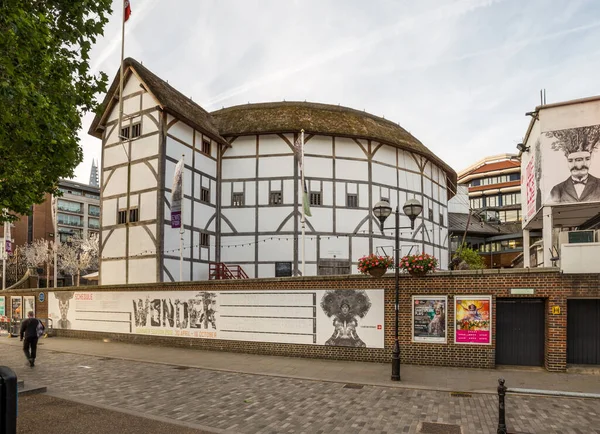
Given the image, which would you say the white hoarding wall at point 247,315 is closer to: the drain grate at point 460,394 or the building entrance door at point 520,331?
the building entrance door at point 520,331

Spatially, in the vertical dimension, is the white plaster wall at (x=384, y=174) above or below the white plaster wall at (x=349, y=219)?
above

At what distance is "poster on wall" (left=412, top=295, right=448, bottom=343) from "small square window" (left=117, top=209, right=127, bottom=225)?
1853cm

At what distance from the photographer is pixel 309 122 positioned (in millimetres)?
29891

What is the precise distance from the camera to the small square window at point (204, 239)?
27906 mm

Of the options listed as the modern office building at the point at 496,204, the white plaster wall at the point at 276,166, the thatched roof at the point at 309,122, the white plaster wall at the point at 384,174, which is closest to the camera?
the white plaster wall at the point at 276,166

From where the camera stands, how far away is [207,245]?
2838 centimetres

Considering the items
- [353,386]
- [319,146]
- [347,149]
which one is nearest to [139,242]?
[319,146]

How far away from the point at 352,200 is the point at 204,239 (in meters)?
9.82

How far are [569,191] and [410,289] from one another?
249 inches

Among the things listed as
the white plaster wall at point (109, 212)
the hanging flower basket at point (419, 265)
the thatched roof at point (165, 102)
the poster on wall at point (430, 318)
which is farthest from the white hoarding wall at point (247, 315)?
the thatched roof at point (165, 102)

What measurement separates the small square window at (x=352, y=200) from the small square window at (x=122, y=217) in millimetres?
13702

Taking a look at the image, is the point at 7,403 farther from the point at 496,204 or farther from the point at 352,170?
the point at 496,204

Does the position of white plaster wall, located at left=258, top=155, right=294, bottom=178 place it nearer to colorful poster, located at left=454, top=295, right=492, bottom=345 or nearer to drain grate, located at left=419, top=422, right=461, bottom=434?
colorful poster, located at left=454, top=295, right=492, bottom=345

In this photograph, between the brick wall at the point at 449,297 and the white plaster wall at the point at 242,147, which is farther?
the white plaster wall at the point at 242,147
